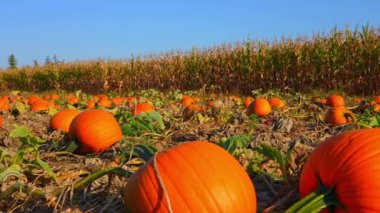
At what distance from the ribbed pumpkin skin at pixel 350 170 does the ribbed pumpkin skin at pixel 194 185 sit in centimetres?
27

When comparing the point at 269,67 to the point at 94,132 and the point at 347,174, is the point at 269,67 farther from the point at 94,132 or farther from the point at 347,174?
the point at 347,174

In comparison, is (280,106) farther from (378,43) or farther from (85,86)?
(85,86)

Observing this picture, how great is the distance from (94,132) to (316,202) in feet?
7.95

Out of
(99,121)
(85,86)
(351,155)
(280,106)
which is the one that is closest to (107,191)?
(351,155)

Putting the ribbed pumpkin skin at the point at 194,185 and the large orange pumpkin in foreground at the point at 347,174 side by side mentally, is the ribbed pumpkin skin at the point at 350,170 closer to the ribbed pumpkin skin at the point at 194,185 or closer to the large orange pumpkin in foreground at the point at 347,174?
the large orange pumpkin in foreground at the point at 347,174

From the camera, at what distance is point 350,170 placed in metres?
1.68

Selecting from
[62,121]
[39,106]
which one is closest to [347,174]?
[62,121]

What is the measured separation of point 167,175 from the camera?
1.69m

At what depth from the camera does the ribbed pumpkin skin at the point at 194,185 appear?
1635mm

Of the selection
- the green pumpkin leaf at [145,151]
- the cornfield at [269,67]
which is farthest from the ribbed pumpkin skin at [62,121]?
the cornfield at [269,67]

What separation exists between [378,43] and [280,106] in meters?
11.0

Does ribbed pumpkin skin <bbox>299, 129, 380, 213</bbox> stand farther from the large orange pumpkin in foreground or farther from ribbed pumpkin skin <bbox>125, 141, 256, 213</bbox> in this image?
ribbed pumpkin skin <bbox>125, 141, 256, 213</bbox>

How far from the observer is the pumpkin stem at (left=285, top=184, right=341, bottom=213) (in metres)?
1.64

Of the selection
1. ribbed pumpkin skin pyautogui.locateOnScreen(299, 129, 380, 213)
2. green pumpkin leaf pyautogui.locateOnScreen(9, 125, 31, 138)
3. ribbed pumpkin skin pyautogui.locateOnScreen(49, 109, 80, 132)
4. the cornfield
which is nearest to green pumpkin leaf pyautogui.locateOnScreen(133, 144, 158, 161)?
ribbed pumpkin skin pyautogui.locateOnScreen(299, 129, 380, 213)
